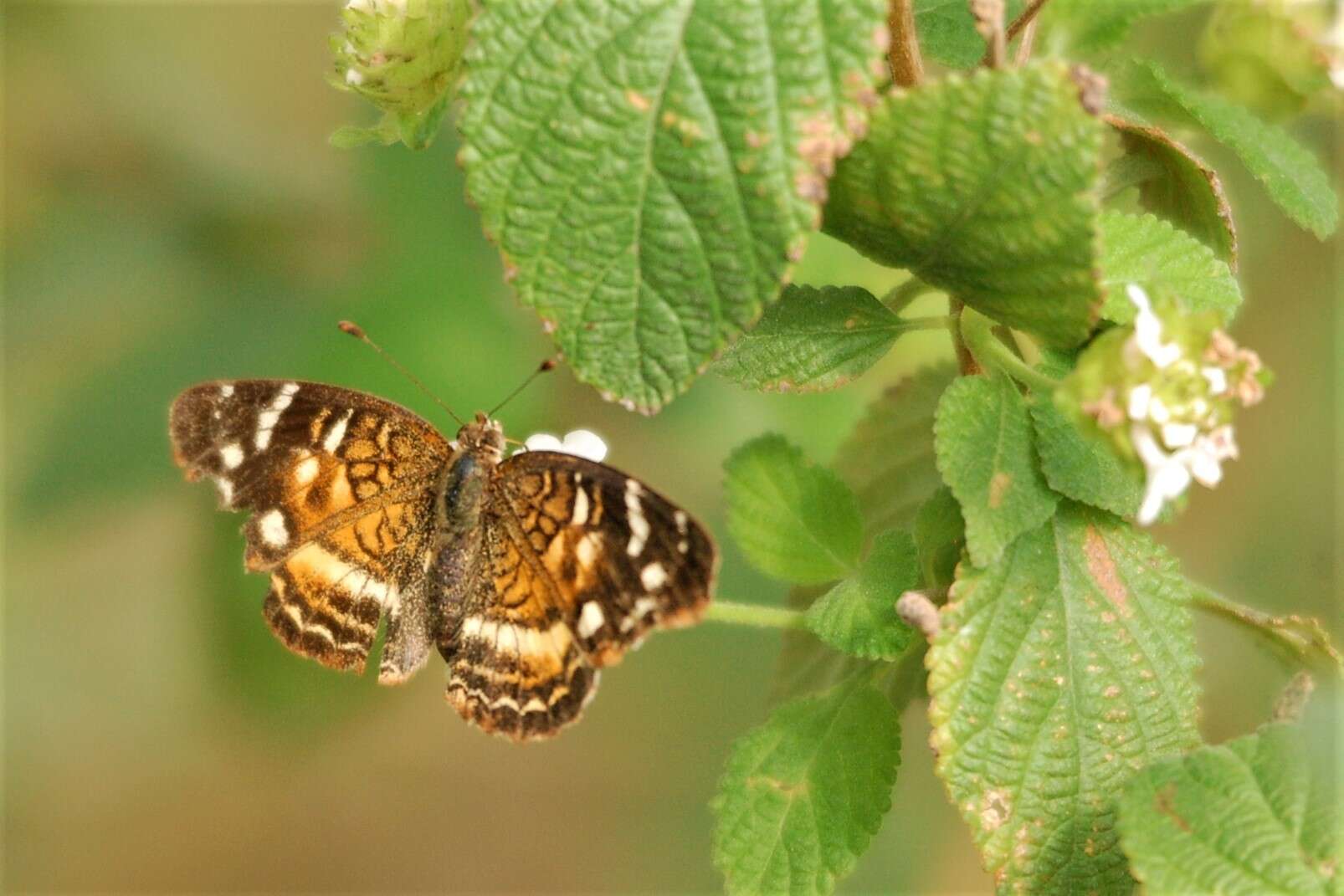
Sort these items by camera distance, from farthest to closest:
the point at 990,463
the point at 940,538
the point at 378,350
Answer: the point at 378,350 → the point at 940,538 → the point at 990,463

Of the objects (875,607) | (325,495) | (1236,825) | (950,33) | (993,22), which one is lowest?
(1236,825)

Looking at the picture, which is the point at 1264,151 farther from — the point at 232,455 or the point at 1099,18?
the point at 232,455

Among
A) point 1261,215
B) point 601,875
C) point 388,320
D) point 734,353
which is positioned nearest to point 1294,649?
point 734,353

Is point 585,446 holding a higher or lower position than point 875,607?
higher

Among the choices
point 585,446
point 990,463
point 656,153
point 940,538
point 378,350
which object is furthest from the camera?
point 378,350

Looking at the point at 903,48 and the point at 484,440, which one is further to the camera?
the point at 484,440

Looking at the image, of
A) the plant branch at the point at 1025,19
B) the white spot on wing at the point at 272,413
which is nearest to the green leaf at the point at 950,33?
the plant branch at the point at 1025,19

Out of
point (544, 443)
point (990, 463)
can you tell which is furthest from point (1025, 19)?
point (544, 443)
